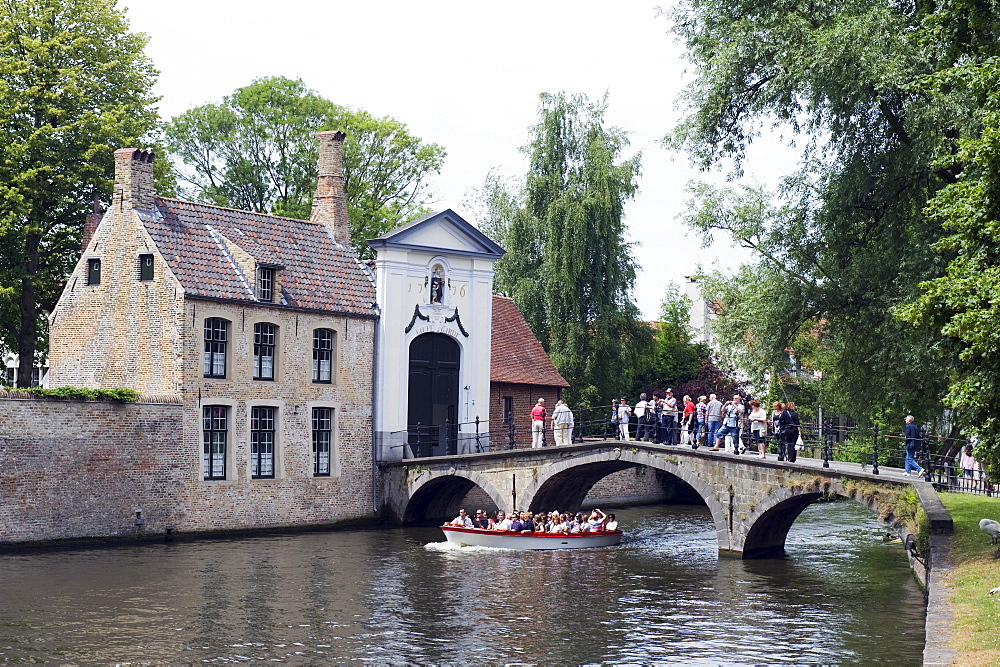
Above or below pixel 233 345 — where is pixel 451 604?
below

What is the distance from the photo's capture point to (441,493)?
38094mm

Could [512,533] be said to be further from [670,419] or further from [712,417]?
[712,417]

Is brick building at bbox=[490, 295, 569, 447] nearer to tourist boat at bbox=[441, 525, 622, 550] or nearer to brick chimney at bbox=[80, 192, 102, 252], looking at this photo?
tourist boat at bbox=[441, 525, 622, 550]

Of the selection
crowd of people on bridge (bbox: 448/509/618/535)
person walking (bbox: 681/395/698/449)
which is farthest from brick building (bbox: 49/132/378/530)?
person walking (bbox: 681/395/698/449)

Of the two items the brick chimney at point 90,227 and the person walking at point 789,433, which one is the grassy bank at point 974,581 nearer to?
the person walking at point 789,433

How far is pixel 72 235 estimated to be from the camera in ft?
128

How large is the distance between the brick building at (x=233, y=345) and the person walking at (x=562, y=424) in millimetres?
5583

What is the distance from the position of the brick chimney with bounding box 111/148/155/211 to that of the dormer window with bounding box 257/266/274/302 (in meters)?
3.30

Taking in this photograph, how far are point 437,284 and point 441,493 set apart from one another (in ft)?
20.4

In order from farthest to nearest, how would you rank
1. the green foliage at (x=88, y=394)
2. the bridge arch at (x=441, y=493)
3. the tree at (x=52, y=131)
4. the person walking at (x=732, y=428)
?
the tree at (x=52, y=131) < the bridge arch at (x=441, y=493) < the person walking at (x=732, y=428) < the green foliage at (x=88, y=394)

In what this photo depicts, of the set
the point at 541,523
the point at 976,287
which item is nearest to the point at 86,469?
the point at 541,523

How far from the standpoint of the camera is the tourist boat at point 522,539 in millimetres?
31312

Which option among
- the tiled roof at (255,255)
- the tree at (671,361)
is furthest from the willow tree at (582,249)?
the tiled roof at (255,255)

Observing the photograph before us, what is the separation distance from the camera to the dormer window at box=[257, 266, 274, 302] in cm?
3431
